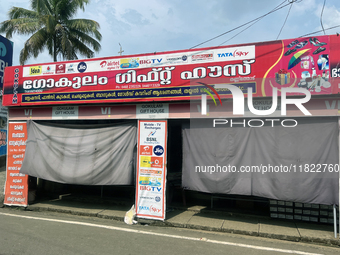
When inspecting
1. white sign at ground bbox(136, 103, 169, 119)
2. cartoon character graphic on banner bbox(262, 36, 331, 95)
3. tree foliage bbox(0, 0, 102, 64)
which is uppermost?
tree foliage bbox(0, 0, 102, 64)

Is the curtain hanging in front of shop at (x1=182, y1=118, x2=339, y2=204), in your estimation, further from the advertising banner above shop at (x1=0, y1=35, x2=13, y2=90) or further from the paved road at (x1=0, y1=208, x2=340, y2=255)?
the advertising banner above shop at (x1=0, y1=35, x2=13, y2=90)

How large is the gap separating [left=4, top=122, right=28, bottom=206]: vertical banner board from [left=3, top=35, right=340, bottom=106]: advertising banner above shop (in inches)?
37.0

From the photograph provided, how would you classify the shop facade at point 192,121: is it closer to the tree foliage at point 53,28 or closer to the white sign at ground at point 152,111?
the white sign at ground at point 152,111

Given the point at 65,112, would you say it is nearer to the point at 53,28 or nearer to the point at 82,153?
the point at 82,153

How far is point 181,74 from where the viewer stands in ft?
23.7

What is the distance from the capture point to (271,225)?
691 centimetres

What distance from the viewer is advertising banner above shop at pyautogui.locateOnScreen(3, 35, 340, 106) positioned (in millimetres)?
6297

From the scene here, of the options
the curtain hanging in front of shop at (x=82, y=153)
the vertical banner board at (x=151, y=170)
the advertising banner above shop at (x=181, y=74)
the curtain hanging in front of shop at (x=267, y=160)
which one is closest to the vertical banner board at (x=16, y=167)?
the curtain hanging in front of shop at (x=82, y=153)

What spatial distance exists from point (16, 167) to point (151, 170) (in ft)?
15.8

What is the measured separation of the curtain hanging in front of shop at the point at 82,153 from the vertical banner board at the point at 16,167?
39 cm

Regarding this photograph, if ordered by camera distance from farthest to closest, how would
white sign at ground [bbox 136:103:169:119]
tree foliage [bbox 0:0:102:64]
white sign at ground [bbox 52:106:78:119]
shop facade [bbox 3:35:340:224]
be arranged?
tree foliage [bbox 0:0:102:64] → white sign at ground [bbox 52:106:78:119] → white sign at ground [bbox 136:103:169:119] → shop facade [bbox 3:35:340:224]

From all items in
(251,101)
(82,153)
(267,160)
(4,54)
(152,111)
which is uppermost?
(4,54)

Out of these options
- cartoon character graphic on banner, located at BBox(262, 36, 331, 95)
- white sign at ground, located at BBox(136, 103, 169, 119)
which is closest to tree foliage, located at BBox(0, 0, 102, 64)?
white sign at ground, located at BBox(136, 103, 169, 119)

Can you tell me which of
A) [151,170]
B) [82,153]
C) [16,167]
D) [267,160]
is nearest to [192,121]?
[151,170]
